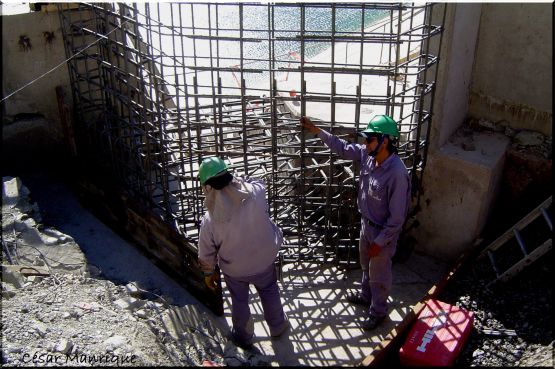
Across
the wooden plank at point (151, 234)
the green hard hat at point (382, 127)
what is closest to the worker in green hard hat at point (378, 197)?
the green hard hat at point (382, 127)

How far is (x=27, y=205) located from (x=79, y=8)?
7.49ft

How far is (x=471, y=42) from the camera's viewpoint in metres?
5.76

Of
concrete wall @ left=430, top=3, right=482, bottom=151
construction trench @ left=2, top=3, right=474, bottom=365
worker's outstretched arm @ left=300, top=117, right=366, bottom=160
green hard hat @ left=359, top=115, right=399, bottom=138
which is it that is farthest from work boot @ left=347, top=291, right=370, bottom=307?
green hard hat @ left=359, top=115, right=399, bottom=138

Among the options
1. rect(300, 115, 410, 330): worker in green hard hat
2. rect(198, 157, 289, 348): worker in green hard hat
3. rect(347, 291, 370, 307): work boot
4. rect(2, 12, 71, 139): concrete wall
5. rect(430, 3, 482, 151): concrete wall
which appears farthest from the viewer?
rect(2, 12, 71, 139): concrete wall

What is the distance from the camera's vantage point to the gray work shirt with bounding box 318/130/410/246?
455 centimetres

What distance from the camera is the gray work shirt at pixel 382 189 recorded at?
4.55m

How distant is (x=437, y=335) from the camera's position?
4727mm

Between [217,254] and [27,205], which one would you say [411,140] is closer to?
[217,254]

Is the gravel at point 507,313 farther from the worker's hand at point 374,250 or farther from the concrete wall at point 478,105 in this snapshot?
the worker's hand at point 374,250

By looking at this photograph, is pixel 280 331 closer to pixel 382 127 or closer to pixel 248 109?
pixel 382 127

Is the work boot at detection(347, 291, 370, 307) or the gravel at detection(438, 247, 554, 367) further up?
the gravel at detection(438, 247, 554, 367)

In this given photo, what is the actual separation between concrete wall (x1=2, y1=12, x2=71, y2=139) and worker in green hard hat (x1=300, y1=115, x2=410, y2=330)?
12.0 feet

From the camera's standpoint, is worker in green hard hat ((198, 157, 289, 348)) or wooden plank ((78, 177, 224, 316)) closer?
worker in green hard hat ((198, 157, 289, 348))

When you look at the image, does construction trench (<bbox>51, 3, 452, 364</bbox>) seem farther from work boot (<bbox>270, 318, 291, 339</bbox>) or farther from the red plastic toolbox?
A: work boot (<bbox>270, 318, 291, 339</bbox>)
